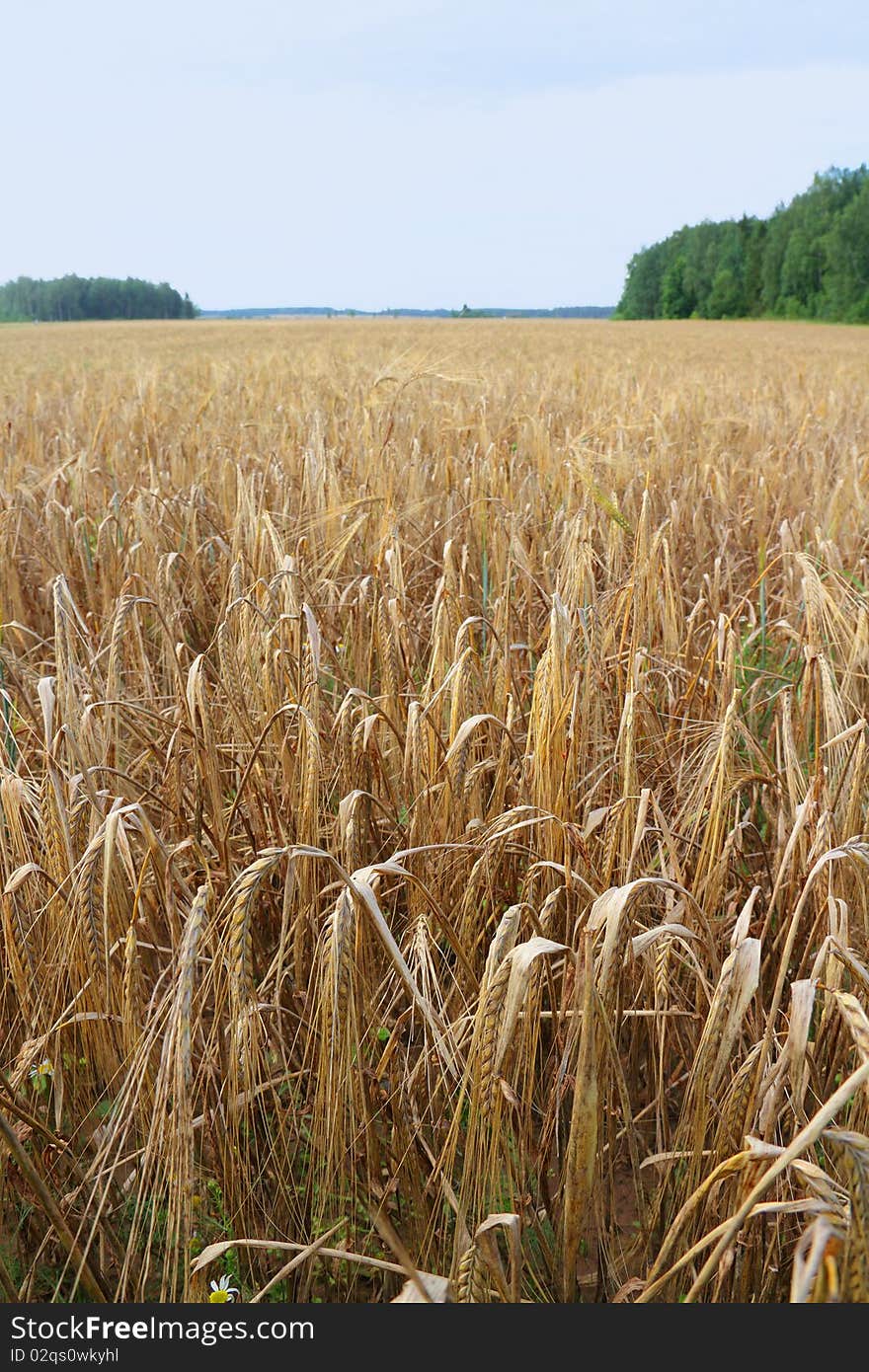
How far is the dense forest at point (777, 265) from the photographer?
43.7m

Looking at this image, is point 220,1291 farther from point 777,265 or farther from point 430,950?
point 777,265

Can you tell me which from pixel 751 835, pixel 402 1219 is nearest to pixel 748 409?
pixel 751 835

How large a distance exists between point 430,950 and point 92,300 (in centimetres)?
7966

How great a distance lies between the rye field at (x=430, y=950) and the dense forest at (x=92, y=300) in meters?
71.8

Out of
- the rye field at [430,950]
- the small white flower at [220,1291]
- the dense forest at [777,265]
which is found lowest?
the small white flower at [220,1291]

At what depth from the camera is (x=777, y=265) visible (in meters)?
52.2

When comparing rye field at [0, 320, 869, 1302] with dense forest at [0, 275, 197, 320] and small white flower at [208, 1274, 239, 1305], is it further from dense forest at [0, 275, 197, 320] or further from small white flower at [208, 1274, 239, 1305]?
dense forest at [0, 275, 197, 320]

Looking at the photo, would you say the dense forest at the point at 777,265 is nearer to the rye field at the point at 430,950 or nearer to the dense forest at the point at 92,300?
the dense forest at the point at 92,300

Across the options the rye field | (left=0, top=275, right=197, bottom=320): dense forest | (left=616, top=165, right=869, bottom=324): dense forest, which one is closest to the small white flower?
the rye field

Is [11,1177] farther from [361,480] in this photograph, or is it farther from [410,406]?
[410,406]

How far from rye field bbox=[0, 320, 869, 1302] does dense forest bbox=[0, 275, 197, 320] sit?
236ft

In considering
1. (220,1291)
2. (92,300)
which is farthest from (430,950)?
(92,300)

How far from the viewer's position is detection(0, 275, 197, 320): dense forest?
6819 centimetres

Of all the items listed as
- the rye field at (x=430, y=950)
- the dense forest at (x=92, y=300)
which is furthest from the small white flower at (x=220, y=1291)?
the dense forest at (x=92, y=300)
